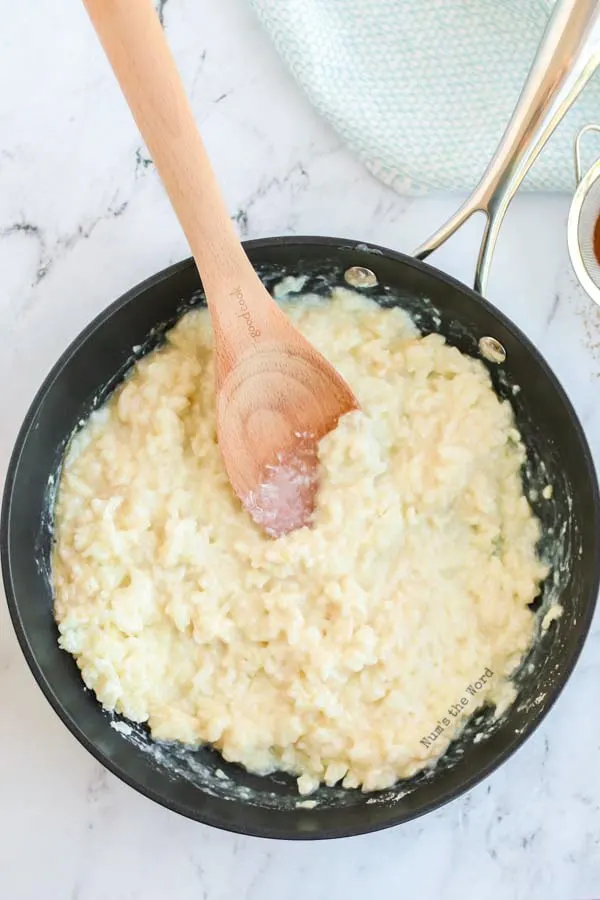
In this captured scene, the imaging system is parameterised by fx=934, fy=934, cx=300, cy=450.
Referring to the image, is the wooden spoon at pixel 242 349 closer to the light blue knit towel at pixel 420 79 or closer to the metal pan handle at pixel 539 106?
the metal pan handle at pixel 539 106

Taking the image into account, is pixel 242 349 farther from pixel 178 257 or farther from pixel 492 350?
pixel 492 350

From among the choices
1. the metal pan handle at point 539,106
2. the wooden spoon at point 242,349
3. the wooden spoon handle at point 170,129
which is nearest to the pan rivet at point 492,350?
the metal pan handle at point 539,106

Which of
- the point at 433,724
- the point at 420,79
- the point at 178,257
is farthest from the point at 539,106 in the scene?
the point at 433,724

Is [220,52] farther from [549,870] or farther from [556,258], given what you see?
[549,870]

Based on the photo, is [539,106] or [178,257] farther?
[178,257]

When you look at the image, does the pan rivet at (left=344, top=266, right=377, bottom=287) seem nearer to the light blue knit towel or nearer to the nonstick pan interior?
the nonstick pan interior

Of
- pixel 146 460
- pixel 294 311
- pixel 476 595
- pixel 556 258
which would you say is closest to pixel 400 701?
pixel 476 595

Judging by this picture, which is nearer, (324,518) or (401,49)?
(324,518)
